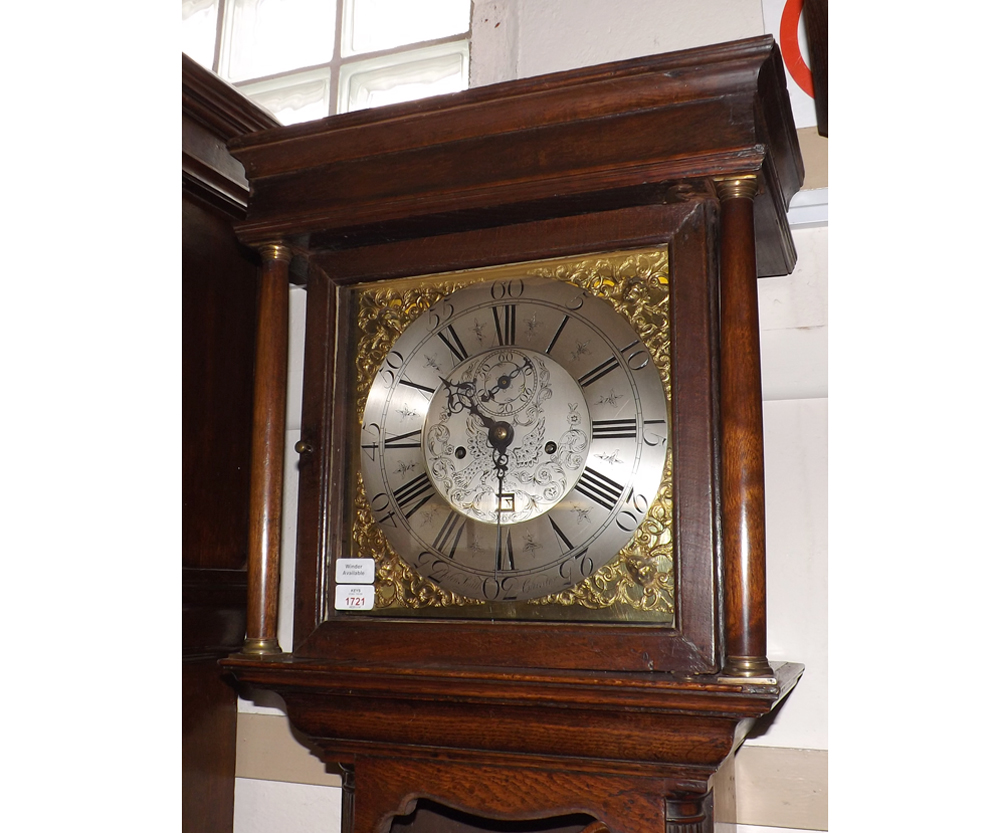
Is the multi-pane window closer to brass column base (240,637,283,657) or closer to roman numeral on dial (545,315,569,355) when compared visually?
roman numeral on dial (545,315,569,355)

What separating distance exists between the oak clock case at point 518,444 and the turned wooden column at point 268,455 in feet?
0.26

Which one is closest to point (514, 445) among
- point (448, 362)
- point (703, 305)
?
point (448, 362)

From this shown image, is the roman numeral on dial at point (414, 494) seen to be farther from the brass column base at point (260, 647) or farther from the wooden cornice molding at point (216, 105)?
the wooden cornice molding at point (216, 105)

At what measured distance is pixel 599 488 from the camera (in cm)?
94

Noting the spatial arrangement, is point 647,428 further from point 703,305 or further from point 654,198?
point 654,198

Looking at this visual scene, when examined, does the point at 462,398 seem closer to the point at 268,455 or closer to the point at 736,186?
the point at 268,455

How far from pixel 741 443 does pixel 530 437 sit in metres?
0.22

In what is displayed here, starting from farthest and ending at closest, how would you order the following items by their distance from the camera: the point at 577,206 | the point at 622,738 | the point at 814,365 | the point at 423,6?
1. the point at 423,6
2. the point at 814,365
3. the point at 577,206
4. the point at 622,738

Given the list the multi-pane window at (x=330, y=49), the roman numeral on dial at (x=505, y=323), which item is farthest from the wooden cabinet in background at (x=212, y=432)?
the roman numeral on dial at (x=505, y=323)

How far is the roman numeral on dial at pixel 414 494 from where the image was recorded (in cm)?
100

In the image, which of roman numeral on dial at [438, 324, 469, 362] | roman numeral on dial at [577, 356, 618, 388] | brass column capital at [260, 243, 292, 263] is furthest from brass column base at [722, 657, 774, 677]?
brass column capital at [260, 243, 292, 263]

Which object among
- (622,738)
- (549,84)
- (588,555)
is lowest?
(622,738)

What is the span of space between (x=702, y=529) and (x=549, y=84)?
0.47m

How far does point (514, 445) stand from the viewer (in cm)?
97
